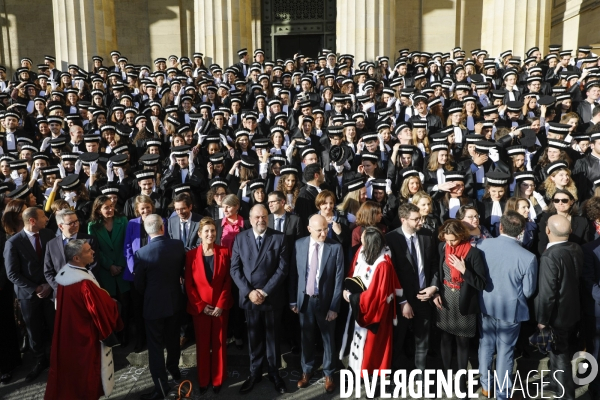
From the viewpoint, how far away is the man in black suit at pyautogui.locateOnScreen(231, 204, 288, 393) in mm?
5051

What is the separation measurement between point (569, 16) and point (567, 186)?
643 inches

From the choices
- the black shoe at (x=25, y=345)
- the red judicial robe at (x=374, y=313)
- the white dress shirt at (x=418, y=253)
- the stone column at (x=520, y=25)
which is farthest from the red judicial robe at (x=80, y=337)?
the stone column at (x=520, y=25)

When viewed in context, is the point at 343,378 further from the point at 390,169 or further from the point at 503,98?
the point at 503,98

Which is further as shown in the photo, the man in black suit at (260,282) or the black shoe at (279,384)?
the black shoe at (279,384)

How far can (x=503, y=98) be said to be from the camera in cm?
1023

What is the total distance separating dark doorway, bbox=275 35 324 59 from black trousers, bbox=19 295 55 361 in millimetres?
16840

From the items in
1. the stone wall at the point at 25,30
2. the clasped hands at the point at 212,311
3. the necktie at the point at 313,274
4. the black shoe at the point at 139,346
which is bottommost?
the black shoe at the point at 139,346

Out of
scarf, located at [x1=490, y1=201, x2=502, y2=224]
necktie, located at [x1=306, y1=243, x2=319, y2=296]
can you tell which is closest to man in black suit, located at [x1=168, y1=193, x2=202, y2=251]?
necktie, located at [x1=306, y1=243, x2=319, y2=296]

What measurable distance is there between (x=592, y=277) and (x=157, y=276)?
14.3 ft

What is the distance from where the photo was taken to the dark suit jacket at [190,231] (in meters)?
5.74

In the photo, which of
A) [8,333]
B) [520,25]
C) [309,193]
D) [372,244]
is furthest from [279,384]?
[520,25]

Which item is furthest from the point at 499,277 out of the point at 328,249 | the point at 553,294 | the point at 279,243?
the point at 279,243

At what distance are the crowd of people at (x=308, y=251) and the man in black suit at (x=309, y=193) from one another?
23 mm

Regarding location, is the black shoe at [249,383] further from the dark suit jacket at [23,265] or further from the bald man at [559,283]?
the bald man at [559,283]
